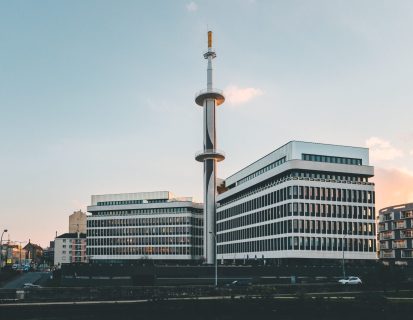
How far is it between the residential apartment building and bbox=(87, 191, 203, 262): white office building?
5490cm

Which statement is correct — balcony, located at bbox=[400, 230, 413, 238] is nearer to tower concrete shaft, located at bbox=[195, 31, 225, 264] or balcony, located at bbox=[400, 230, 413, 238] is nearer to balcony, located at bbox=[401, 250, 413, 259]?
balcony, located at bbox=[401, 250, 413, 259]

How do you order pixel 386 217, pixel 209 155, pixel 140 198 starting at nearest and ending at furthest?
pixel 209 155
pixel 386 217
pixel 140 198

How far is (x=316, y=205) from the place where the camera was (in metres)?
100

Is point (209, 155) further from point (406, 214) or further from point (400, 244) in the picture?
point (400, 244)

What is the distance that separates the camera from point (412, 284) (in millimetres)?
70375

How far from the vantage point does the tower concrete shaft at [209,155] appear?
124 meters

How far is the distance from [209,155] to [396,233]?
64.1 meters

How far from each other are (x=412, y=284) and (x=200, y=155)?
6343 centimetres

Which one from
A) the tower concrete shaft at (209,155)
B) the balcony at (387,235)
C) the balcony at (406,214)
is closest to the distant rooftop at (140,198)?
the tower concrete shaft at (209,155)

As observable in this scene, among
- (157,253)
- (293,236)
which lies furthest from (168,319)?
(157,253)

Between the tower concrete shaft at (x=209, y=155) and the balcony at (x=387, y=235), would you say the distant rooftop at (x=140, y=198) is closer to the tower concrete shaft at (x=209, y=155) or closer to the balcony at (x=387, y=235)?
the tower concrete shaft at (x=209, y=155)

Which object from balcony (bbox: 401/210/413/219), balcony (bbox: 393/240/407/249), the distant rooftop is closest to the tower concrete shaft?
the distant rooftop

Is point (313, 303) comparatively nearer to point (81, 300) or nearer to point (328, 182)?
point (81, 300)

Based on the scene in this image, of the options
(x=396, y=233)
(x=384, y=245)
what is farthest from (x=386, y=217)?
(x=384, y=245)
